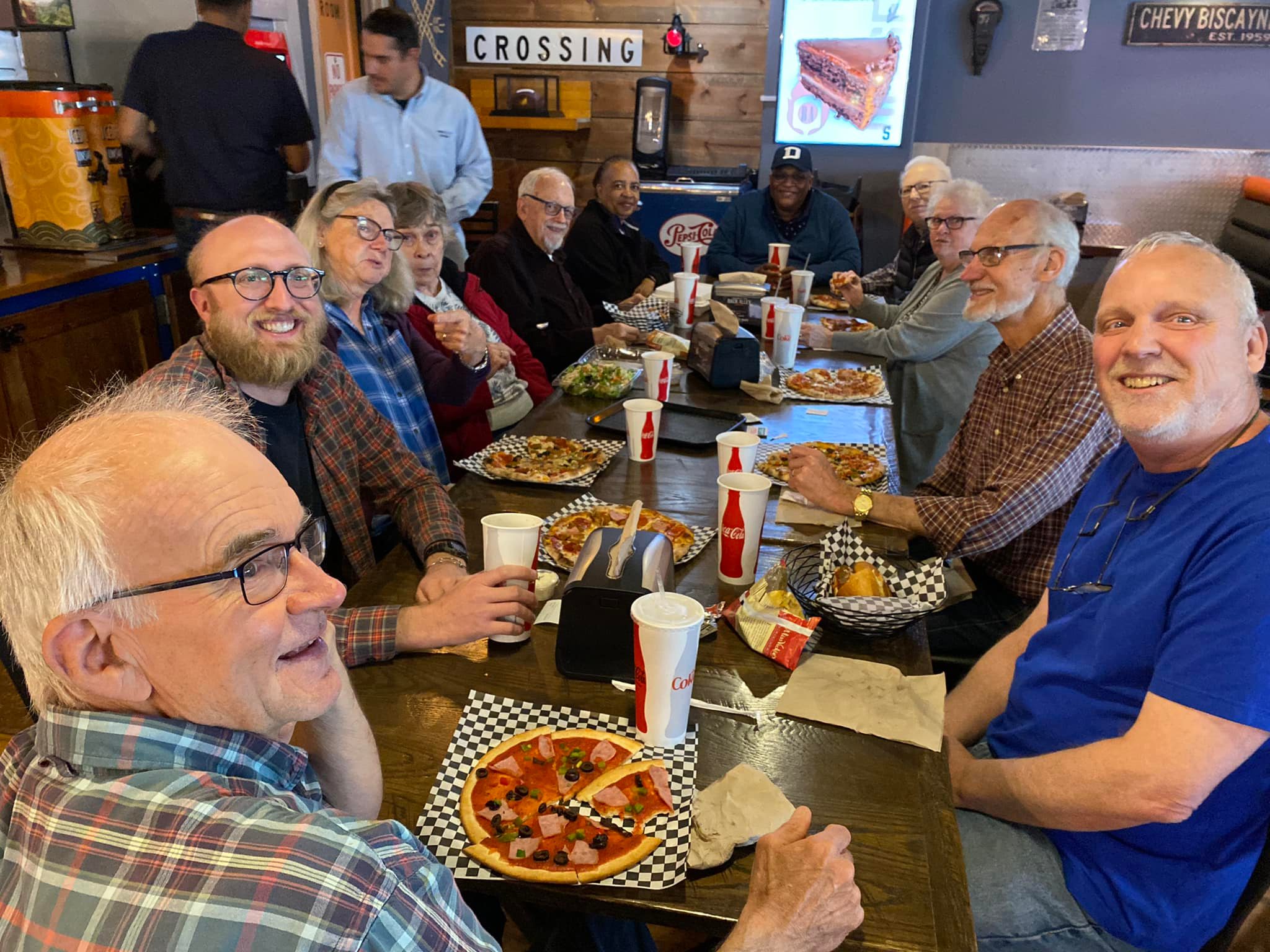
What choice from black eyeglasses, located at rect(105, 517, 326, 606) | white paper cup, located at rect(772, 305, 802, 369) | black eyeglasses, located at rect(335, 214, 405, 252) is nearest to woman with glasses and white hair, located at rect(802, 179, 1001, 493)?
white paper cup, located at rect(772, 305, 802, 369)

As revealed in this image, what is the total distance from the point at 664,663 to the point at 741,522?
0.50m

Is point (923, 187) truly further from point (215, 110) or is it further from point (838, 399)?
point (215, 110)

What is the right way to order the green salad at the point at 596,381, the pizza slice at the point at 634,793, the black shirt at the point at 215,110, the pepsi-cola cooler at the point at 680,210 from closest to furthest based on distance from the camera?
the pizza slice at the point at 634,793 → the green salad at the point at 596,381 → the black shirt at the point at 215,110 → the pepsi-cola cooler at the point at 680,210

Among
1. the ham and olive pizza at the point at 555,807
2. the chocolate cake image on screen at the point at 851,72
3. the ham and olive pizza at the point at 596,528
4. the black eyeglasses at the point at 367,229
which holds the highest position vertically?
the chocolate cake image on screen at the point at 851,72

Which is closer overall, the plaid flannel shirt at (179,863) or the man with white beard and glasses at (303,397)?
the plaid flannel shirt at (179,863)

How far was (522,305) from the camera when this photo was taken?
3865 mm

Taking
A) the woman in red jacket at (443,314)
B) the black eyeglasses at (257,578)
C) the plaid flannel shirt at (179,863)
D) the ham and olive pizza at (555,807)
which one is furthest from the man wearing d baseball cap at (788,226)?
the plaid flannel shirt at (179,863)

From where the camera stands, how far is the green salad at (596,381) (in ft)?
9.25

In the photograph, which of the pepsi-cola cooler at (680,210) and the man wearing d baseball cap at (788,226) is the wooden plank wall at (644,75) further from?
the man wearing d baseball cap at (788,226)

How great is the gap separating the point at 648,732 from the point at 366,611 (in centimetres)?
54

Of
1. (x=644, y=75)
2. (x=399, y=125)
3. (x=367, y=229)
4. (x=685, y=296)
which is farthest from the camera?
(x=644, y=75)

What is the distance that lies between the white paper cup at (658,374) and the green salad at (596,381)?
15 cm

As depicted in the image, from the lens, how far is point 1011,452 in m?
2.22

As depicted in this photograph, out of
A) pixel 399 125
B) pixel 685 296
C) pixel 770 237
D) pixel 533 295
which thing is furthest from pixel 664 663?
pixel 770 237
